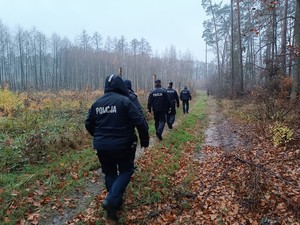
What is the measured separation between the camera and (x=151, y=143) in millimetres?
8164

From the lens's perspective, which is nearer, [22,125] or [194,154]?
[194,154]

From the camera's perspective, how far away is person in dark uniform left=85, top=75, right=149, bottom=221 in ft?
11.0

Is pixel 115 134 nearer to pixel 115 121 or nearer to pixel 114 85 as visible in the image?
pixel 115 121

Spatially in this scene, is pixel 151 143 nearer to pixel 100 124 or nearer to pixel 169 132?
pixel 169 132

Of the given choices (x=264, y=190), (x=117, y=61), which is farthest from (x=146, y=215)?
(x=117, y=61)

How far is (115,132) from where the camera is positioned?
133 inches

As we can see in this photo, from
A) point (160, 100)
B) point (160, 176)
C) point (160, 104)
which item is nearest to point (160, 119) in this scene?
point (160, 104)

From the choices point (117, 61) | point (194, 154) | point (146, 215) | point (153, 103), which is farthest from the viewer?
point (117, 61)

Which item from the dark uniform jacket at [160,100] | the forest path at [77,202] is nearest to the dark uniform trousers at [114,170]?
the forest path at [77,202]

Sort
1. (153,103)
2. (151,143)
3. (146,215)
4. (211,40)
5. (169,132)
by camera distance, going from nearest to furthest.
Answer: (146,215), (151,143), (153,103), (169,132), (211,40)

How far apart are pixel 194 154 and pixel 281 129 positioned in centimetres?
255

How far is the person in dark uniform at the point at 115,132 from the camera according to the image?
132 inches

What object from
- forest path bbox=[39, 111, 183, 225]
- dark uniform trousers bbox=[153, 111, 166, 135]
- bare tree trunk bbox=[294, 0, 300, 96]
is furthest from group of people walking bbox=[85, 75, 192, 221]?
bare tree trunk bbox=[294, 0, 300, 96]

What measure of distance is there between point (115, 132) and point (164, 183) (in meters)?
2.08
